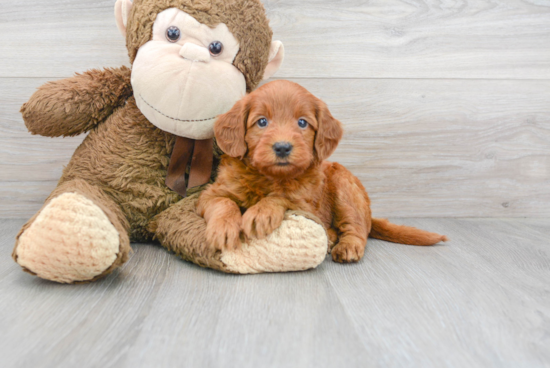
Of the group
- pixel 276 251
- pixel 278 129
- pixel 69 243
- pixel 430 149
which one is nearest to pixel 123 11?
pixel 278 129

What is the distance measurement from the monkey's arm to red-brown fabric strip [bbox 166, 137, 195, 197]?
289 millimetres

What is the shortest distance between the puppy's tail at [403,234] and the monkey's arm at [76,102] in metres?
1.09

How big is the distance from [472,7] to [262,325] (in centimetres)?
176

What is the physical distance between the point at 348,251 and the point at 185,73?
2.51ft

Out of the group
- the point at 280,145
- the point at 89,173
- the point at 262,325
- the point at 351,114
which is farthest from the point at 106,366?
the point at 351,114

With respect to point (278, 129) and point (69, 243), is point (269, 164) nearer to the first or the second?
point (278, 129)

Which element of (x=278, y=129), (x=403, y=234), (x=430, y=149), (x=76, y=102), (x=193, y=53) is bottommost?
(x=403, y=234)

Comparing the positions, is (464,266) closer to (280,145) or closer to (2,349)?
(280,145)

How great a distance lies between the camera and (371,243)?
1669mm

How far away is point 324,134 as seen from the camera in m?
1.34

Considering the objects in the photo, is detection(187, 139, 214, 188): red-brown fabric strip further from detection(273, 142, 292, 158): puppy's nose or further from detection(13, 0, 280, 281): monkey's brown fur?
detection(273, 142, 292, 158): puppy's nose

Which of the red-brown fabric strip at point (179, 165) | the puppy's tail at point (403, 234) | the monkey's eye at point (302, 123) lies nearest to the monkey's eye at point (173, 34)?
the red-brown fabric strip at point (179, 165)

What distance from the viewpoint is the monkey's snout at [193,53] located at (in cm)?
132

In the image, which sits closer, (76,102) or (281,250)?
(281,250)
